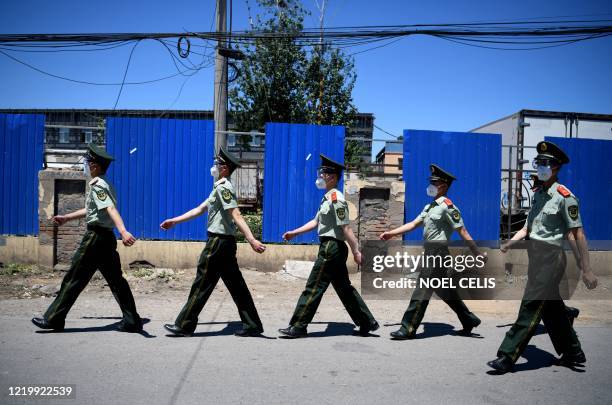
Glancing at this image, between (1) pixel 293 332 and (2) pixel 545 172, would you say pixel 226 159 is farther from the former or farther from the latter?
(2) pixel 545 172

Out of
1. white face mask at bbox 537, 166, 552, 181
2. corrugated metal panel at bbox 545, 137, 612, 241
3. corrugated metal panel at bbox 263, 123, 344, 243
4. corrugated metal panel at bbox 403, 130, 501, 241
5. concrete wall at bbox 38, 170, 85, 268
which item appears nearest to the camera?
white face mask at bbox 537, 166, 552, 181

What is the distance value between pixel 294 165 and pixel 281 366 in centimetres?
511

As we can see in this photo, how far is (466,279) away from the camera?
5.91 metres

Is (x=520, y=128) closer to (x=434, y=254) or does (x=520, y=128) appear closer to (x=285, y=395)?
(x=434, y=254)

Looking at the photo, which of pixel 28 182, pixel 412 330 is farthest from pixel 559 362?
pixel 28 182

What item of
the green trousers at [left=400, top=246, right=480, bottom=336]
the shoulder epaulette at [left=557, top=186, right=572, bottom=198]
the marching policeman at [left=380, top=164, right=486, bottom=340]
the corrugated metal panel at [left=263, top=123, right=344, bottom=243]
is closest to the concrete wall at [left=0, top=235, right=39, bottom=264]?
the corrugated metal panel at [left=263, top=123, right=344, bottom=243]

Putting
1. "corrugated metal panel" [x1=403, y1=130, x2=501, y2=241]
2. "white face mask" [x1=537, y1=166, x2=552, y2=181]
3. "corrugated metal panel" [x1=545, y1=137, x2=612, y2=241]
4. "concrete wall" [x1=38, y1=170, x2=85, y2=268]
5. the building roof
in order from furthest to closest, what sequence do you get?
1. the building roof
2. "corrugated metal panel" [x1=545, y1=137, x2=612, y2=241]
3. "corrugated metal panel" [x1=403, y1=130, x2=501, y2=241]
4. "concrete wall" [x1=38, y1=170, x2=85, y2=268]
5. "white face mask" [x1=537, y1=166, x2=552, y2=181]

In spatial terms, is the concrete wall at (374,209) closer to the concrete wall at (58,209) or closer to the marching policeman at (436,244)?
the marching policeman at (436,244)

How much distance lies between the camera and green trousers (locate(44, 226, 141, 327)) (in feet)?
15.6

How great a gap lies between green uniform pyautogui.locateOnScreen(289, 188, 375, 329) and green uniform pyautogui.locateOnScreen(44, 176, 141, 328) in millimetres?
1830

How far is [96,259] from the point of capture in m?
4.89

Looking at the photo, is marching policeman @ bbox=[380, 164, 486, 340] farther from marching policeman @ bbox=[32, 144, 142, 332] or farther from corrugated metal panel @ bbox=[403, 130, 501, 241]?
corrugated metal panel @ bbox=[403, 130, 501, 241]

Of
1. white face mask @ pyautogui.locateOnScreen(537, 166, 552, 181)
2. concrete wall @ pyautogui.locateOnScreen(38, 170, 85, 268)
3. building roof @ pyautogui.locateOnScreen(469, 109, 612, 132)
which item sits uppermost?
building roof @ pyautogui.locateOnScreen(469, 109, 612, 132)

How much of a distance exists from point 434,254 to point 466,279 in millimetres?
1235
